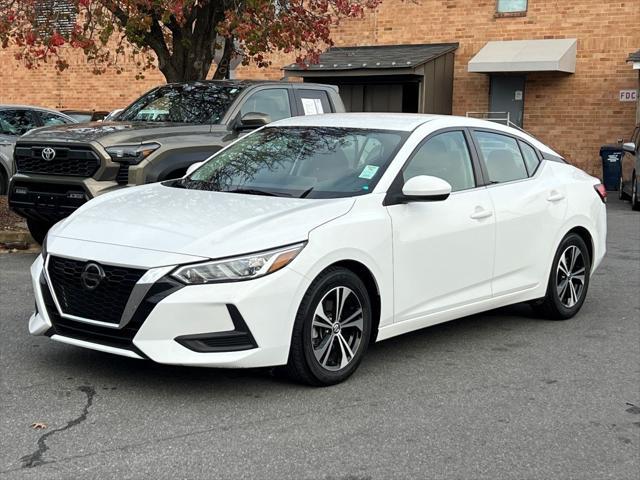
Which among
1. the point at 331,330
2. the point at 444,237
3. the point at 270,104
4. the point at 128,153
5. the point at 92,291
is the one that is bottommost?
the point at 331,330

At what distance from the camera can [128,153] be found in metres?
8.11

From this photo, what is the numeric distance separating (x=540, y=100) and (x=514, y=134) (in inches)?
595

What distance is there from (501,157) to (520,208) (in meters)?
0.45

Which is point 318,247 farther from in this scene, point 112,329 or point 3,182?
point 3,182

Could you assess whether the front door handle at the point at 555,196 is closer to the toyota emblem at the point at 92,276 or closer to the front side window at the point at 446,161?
the front side window at the point at 446,161

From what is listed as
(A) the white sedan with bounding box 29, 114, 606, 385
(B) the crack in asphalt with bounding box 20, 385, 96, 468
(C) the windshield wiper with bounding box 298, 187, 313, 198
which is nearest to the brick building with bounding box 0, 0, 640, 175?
(A) the white sedan with bounding box 29, 114, 606, 385

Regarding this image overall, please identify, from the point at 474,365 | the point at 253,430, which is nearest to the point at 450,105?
the point at 474,365

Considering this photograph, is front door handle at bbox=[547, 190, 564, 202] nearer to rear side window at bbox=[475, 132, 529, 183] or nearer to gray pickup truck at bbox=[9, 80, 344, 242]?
rear side window at bbox=[475, 132, 529, 183]

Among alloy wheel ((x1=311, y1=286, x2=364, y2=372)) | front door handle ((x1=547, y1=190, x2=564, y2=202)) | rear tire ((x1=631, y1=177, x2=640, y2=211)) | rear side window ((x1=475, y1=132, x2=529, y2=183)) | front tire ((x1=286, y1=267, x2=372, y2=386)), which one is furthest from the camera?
rear tire ((x1=631, y1=177, x2=640, y2=211))

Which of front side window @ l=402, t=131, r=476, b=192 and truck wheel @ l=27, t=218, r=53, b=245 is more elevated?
front side window @ l=402, t=131, r=476, b=192

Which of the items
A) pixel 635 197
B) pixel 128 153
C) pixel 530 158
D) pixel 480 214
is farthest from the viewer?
pixel 635 197

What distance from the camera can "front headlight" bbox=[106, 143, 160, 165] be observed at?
8070mm

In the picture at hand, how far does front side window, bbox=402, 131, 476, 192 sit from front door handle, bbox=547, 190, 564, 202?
873 millimetres

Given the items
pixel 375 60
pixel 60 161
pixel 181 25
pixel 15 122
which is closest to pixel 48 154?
pixel 60 161
